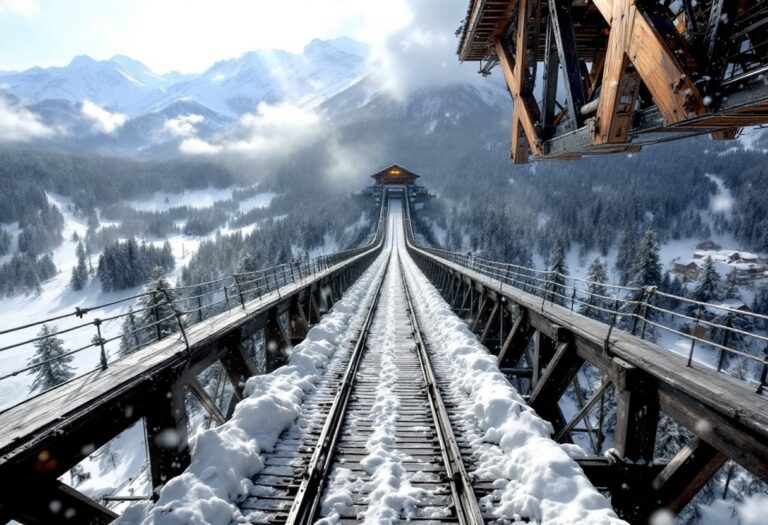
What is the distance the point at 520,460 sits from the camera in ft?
17.8

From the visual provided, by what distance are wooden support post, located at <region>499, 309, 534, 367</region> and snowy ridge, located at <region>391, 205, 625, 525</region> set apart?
914 mm

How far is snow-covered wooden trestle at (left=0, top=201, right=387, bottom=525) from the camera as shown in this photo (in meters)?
3.62

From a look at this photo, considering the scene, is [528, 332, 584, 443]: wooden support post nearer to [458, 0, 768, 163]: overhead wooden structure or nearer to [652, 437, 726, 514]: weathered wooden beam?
[652, 437, 726, 514]: weathered wooden beam

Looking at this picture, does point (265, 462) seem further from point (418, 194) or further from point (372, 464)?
point (418, 194)

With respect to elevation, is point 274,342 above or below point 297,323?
above

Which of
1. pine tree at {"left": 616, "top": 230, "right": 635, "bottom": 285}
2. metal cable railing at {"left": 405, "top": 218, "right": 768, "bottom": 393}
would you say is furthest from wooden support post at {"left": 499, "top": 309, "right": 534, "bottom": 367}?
pine tree at {"left": 616, "top": 230, "right": 635, "bottom": 285}

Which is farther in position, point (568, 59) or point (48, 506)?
point (568, 59)

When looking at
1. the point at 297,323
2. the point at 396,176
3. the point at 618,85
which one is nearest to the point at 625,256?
the point at 396,176

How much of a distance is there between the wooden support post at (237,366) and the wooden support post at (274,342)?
183cm

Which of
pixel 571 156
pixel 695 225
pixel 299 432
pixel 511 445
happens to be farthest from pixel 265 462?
pixel 695 225

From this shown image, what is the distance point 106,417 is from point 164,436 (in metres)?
1.15

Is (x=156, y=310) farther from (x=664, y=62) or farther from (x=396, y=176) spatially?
(x=396, y=176)

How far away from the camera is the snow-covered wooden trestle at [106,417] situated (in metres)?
3.62

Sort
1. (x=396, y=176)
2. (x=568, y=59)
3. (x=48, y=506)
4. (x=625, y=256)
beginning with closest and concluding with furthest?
1. (x=48, y=506)
2. (x=568, y=59)
3. (x=396, y=176)
4. (x=625, y=256)
